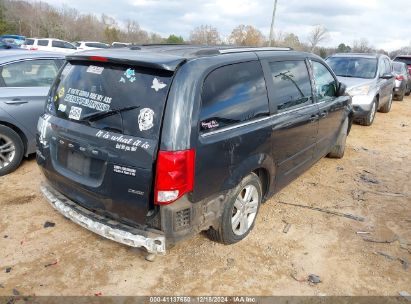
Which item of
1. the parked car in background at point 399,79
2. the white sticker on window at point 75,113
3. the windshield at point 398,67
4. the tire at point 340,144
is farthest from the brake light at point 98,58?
the windshield at point 398,67

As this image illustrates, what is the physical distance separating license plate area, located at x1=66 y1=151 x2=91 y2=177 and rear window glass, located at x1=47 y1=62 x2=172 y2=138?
Answer: 274mm

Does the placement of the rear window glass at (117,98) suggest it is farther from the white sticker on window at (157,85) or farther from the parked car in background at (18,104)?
the parked car in background at (18,104)

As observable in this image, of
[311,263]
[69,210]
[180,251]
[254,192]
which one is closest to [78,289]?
[69,210]

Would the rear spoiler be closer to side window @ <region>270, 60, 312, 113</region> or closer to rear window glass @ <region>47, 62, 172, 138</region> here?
rear window glass @ <region>47, 62, 172, 138</region>

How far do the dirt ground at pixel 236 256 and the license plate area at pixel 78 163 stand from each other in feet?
2.82

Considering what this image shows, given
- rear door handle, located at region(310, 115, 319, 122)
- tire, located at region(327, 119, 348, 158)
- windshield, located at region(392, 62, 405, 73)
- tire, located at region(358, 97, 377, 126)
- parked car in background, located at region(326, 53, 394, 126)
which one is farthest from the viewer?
windshield, located at region(392, 62, 405, 73)

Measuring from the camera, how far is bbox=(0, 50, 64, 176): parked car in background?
455cm

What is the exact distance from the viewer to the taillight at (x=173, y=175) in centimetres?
234

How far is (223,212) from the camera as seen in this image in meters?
2.95

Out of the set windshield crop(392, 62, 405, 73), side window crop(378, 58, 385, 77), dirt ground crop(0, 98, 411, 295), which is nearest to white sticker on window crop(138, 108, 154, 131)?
dirt ground crop(0, 98, 411, 295)

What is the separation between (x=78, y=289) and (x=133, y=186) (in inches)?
40.0

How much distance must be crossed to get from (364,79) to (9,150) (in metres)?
7.96

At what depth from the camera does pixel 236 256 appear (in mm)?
3170

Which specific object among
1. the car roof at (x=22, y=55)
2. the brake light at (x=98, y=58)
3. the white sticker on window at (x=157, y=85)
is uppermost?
the brake light at (x=98, y=58)
